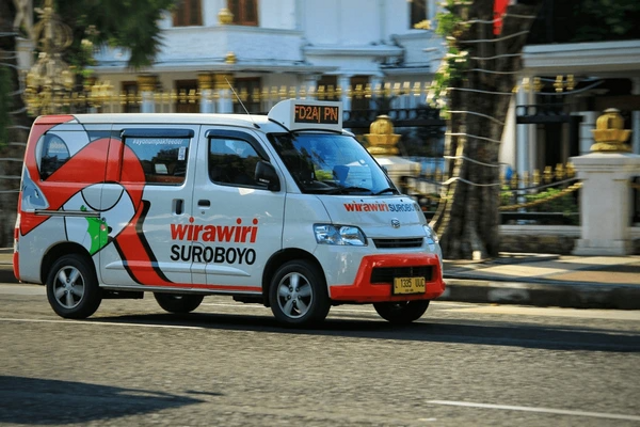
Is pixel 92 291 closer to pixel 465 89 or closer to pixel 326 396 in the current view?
pixel 326 396

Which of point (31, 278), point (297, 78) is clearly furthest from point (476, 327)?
point (297, 78)

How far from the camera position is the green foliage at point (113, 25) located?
22156 mm

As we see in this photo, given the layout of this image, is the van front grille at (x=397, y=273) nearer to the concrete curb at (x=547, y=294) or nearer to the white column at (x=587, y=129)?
the concrete curb at (x=547, y=294)

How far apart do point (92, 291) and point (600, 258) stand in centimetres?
751

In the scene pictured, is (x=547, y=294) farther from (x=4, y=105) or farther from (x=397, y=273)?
(x=4, y=105)

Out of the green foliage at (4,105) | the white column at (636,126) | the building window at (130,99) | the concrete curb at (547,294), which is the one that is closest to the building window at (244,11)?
the building window at (130,99)

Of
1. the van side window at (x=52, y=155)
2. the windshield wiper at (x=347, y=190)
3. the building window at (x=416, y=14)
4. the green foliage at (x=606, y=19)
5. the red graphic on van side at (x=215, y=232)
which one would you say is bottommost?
the red graphic on van side at (x=215, y=232)

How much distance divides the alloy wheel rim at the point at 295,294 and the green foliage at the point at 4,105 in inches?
399

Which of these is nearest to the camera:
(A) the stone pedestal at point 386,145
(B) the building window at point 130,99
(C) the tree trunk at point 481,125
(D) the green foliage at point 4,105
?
(C) the tree trunk at point 481,125

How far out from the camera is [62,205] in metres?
12.4

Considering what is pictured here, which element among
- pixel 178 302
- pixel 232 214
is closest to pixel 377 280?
pixel 232 214

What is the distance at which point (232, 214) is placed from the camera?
37.7 feet

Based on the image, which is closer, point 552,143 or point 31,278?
point 31,278

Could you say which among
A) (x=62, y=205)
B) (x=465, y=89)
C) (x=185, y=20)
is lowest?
(x=62, y=205)
